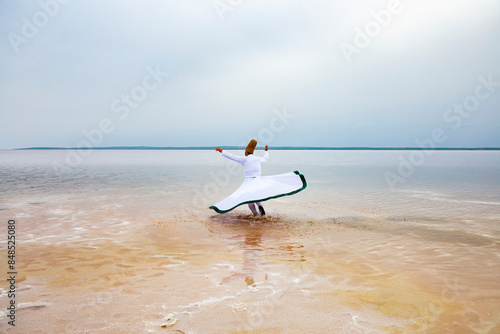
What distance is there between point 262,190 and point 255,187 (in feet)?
0.96

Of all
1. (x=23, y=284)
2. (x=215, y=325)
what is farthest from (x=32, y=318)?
(x=215, y=325)

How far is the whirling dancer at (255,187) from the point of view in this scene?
11148 mm

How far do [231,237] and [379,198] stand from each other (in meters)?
10.7

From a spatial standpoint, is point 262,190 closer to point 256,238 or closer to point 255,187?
point 255,187

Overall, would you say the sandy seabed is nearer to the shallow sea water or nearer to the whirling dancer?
the shallow sea water

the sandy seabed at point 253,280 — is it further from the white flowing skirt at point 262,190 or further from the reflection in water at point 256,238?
the white flowing skirt at point 262,190

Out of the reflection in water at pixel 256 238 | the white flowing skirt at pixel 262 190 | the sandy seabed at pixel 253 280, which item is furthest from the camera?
the white flowing skirt at pixel 262 190

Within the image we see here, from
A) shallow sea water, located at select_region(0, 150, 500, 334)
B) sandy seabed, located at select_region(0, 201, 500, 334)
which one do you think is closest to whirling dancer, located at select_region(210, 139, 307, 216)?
shallow sea water, located at select_region(0, 150, 500, 334)

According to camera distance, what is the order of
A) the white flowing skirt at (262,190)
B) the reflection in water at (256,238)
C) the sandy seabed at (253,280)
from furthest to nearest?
the white flowing skirt at (262,190) → the reflection in water at (256,238) → the sandy seabed at (253,280)

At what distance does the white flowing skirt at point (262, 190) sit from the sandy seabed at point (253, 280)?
96 cm

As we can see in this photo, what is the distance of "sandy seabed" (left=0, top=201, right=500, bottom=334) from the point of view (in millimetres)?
4453

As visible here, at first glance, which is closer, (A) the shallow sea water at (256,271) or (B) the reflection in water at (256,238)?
(A) the shallow sea water at (256,271)

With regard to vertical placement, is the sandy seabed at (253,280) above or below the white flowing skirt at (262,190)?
below

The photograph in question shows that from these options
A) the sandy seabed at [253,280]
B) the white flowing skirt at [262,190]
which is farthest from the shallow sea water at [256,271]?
the white flowing skirt at [262,190]
